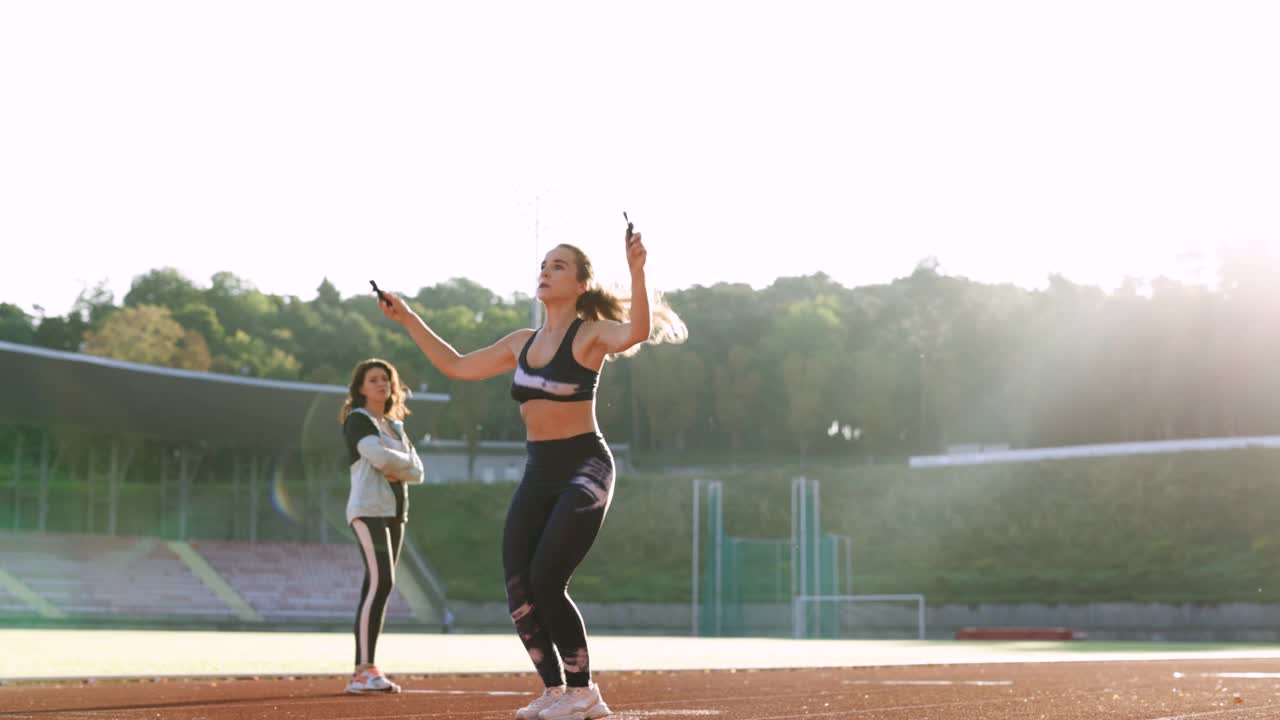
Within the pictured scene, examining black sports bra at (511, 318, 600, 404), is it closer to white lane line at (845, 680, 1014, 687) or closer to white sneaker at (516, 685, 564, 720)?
white sneaker at (516, 685, 564, 720)

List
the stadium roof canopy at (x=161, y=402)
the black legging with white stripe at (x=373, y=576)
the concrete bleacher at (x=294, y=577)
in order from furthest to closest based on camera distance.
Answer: the concrete bleacher at (x=294, y=577)
the stadium roof canopy at (x=161, y=402)
the black legging with white stripe at (x=373, y=576)

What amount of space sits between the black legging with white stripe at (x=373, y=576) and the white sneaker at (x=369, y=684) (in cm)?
22

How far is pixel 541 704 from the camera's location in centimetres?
552

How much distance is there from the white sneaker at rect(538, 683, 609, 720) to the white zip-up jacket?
3203 millimetres

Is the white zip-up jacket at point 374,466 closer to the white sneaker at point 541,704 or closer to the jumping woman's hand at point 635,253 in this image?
the white sneaker at point 541,704

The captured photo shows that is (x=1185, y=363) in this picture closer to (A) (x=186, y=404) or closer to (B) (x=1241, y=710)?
(A) (x=186, y=404)

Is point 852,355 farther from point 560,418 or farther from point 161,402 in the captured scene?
point 560,418

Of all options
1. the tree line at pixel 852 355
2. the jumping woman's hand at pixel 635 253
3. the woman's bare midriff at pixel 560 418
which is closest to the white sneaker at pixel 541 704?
Result: the woman's bare midriff at pixel 560 418

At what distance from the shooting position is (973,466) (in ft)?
180

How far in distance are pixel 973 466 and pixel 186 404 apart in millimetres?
25625

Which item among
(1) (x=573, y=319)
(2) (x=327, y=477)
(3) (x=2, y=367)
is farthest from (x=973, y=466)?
(1) (x=573, y=319)

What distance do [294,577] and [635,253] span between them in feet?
135

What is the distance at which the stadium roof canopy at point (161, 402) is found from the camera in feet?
129

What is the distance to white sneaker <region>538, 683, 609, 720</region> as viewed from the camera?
5.44m
